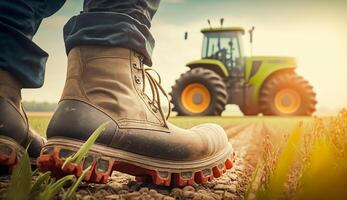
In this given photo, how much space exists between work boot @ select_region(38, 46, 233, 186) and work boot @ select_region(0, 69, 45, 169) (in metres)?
0.10

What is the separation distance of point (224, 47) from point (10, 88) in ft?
21.5

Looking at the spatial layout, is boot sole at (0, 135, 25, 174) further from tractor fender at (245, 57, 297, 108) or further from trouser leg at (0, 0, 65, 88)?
tractor fender at (245, 57, 297, 108)

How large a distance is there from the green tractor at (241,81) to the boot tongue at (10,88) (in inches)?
236

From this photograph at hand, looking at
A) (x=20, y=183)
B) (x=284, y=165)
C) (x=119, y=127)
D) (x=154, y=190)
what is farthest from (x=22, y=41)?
(x=284, y=165)

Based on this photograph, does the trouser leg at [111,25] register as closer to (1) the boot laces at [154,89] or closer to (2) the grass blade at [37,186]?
(1) the boot laces at [154,89]

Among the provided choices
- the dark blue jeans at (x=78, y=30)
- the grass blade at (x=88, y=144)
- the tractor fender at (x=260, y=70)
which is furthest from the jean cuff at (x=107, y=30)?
the tractor fender at (x=260, y=70)

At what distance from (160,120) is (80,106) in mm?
179

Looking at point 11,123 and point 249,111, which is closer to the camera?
point 11,123

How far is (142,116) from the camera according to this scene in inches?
35.4

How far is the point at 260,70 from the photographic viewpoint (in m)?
7.34

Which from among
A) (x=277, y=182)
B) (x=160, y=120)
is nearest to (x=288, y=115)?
(x=160, y=120)

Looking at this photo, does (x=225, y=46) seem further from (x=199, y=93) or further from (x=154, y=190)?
(x=154, y=190)

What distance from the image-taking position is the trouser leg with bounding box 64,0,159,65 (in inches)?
34.1

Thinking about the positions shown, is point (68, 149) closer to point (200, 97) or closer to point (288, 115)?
point (200, 97)
